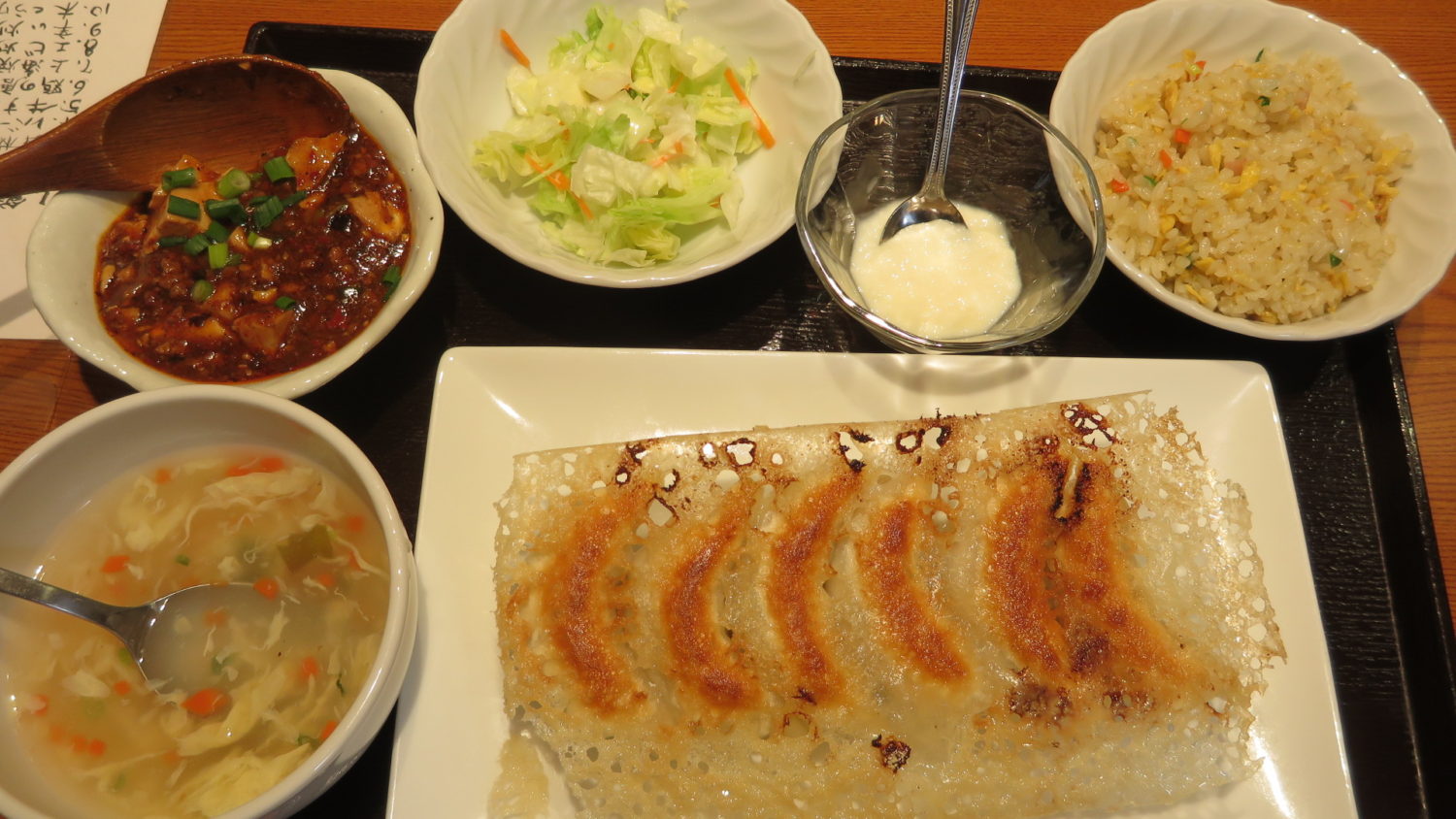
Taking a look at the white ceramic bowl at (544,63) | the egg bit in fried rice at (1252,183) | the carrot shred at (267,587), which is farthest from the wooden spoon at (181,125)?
the egg bit in fried rice at (1252,183)

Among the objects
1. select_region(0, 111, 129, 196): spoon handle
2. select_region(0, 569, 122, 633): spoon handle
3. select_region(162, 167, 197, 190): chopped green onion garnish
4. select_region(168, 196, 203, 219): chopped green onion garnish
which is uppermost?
select_region(0, 111, 129, 196): spoon handle

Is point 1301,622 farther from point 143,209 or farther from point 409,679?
point 143,209

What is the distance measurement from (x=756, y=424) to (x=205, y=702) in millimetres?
1450

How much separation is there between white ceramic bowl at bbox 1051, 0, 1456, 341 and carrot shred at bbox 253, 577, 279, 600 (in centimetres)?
238

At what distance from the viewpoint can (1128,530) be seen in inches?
80.3

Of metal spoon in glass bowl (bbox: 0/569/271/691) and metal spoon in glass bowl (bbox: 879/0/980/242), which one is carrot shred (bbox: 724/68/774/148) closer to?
metal spoon in glass bowl (bbox: 879/0/980/242)

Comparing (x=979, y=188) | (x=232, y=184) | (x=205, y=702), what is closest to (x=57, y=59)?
(x=232, y=184)

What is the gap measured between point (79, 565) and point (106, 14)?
2375 millimetres

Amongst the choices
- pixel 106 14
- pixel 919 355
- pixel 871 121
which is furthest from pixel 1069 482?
pixel 106 14

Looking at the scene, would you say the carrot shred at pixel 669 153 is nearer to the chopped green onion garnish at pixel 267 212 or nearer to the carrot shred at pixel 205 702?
the chopped green onion garnish at pixel 267 212

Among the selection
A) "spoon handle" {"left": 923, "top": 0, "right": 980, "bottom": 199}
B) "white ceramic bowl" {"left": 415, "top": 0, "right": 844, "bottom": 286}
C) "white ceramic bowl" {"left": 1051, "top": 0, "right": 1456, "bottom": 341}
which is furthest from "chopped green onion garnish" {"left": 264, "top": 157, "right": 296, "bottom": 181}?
"white ceramic bowl" {"left": 1051, "top": 0, "right": 1456, "bottom": 341}

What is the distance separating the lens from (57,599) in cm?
163

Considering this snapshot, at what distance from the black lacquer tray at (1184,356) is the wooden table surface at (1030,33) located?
1.05ft

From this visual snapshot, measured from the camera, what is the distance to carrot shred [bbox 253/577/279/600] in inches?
71.2
